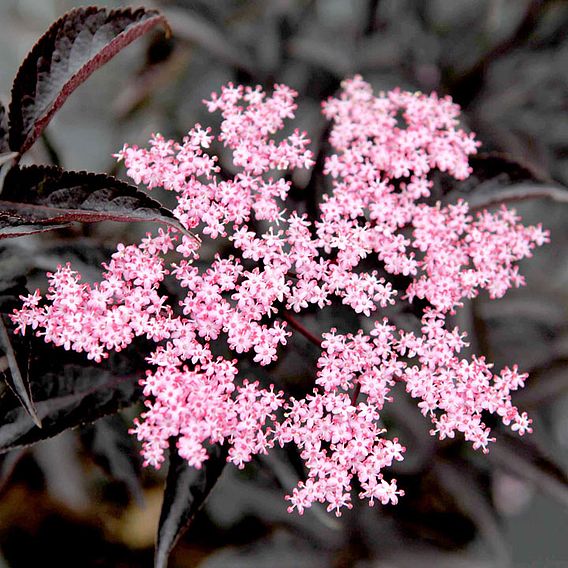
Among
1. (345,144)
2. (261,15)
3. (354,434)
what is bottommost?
(354,434)

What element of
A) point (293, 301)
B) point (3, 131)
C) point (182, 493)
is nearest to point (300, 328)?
point (293, 301)

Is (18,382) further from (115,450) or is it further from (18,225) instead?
(115,450)

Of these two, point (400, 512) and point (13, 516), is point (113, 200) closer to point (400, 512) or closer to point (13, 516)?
point (400, 512)

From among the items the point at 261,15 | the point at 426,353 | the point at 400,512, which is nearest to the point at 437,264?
the point at 426,353

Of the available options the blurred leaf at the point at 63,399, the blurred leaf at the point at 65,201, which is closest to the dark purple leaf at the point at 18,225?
the blurred leaf at the point at 65,201

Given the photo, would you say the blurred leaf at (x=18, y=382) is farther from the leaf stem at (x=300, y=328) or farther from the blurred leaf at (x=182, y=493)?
the leaf stem at (x=300, y=328)

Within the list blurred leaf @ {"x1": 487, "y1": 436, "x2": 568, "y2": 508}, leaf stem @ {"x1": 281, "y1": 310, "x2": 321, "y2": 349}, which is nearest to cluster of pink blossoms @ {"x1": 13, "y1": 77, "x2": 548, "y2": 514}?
leaf stem @ {"x1": 281, "y1": 310, "x2": 321, "y2": 349}

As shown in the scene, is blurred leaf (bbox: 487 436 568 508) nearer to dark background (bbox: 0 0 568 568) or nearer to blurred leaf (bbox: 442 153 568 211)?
dark background (bbox: 0 0 568 568)
